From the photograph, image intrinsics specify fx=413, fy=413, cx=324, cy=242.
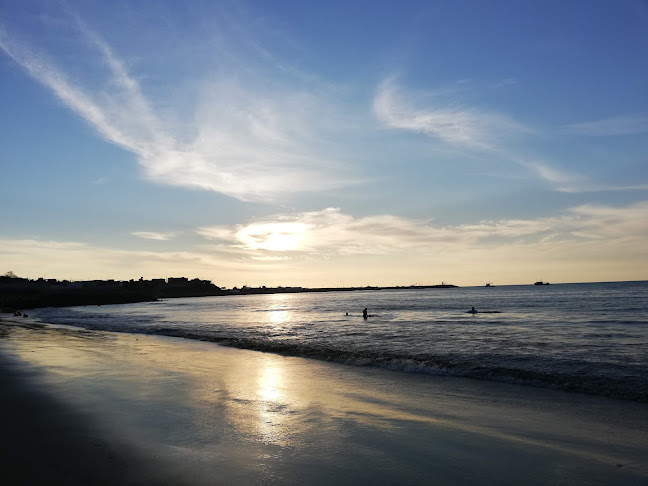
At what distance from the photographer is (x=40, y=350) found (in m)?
23.2

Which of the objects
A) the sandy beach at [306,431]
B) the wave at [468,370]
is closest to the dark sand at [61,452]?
the sandy beach at [306,431]

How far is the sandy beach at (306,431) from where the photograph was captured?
6.88 m

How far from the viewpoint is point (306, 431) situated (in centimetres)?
905

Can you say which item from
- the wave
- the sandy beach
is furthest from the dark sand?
the wave

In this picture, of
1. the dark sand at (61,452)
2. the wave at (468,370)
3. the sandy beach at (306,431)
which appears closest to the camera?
the dark sand at (61,452)

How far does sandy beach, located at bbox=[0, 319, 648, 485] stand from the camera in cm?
688

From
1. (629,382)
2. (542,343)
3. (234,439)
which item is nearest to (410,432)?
(234,439)

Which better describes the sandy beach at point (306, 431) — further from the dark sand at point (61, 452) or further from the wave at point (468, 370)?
the wave at point (468, 370)

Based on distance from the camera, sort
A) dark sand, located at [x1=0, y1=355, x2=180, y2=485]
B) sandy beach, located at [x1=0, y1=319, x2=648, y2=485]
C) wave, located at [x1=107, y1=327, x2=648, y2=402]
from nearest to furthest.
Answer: dark sand, located at [x1=0, y1=355, x2=180, y2=485] < sandy beach, located at [x1=0, y1=319, x2=648, y2=485] < wave, located at [x1=107, y1=327, x2=648, y2=402]

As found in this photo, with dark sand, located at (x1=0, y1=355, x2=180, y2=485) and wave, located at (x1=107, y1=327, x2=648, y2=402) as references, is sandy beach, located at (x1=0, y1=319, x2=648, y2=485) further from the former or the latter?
wave, located at (x1=107, y1=327, x2=648, y2=402)

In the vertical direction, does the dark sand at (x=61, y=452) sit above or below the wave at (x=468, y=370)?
above

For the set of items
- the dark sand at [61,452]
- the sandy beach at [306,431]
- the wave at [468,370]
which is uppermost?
the dark sand at [61,452]

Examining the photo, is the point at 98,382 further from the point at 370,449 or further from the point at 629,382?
the point at 629,382

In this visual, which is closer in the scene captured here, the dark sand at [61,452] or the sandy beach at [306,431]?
the dark sand at [61,452]
